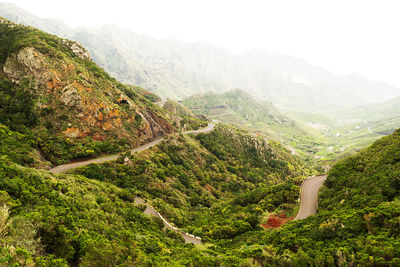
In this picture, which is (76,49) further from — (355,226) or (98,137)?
(355,226)

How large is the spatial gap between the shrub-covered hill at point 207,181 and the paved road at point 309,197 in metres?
1.68

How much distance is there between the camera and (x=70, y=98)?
5678 centimetres

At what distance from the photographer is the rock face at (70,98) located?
5473cm

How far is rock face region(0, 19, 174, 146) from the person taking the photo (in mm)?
54734

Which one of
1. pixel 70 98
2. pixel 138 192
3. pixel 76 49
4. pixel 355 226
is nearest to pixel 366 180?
pixel 355 226

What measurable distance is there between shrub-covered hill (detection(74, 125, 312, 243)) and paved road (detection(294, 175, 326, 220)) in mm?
1679

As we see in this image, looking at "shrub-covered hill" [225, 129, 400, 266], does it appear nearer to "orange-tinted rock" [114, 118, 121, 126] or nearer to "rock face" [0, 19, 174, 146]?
"rock face" [0, 19, 174, 146]

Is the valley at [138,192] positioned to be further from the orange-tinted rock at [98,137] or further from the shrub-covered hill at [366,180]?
the orange-tinted rock at [98,137]

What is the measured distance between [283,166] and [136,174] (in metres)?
85.1

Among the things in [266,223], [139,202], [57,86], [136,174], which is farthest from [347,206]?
[57,86]

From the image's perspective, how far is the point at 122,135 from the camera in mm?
64812

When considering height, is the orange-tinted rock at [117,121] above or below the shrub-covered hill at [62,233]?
above

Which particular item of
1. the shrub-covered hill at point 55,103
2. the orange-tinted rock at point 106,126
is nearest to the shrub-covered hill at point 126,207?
the shrub-covered hill at point 55,103

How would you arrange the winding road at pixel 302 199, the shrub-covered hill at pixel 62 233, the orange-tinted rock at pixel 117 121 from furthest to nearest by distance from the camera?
1. the orange-tinted rock at pixel 117 121
2. the winding road at pixel 302 199
3. the shrub-covered hill at pixel 62 233
